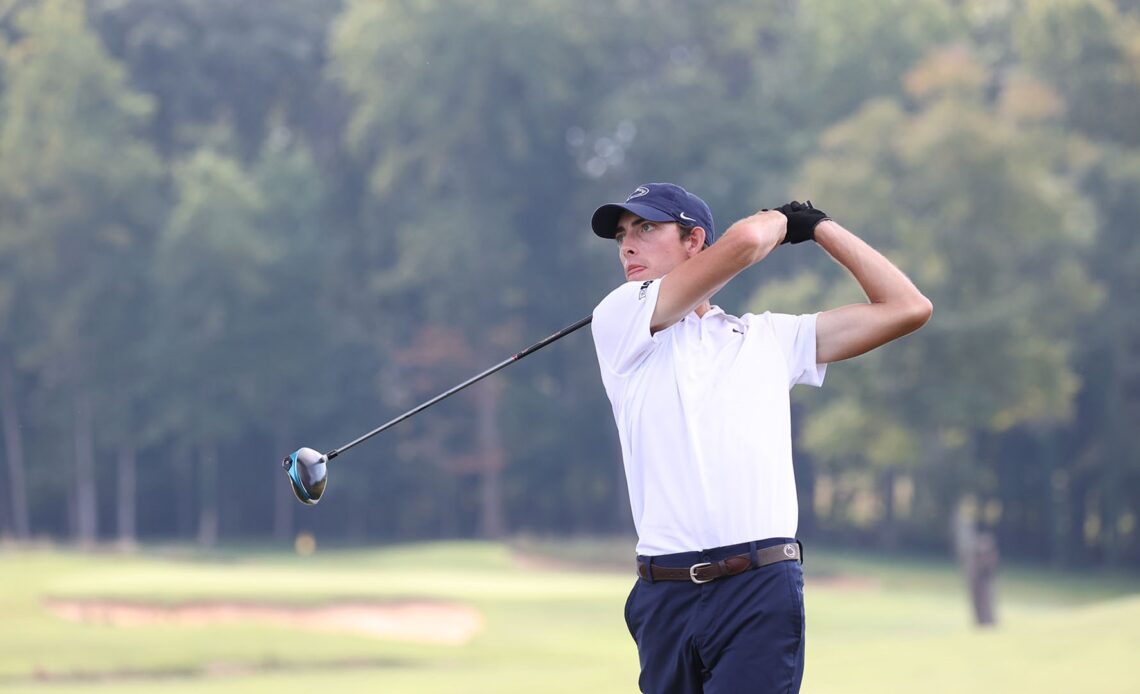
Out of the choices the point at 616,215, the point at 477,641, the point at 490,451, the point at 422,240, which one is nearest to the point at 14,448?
the point at 422,240

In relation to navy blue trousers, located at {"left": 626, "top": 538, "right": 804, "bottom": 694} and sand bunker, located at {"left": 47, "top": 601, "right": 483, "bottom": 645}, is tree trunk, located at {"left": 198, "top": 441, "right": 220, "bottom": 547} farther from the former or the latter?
navy blue trousers, located at {"left": 626, "top": 538, "right": 804, "bottom": 694}

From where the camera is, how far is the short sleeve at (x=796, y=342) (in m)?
4.42

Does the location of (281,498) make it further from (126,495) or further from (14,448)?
(14,448)

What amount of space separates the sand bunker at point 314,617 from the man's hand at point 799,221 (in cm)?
1506

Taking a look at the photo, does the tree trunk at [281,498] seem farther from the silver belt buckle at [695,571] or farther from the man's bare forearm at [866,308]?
the silver belt buckle at [695,571]

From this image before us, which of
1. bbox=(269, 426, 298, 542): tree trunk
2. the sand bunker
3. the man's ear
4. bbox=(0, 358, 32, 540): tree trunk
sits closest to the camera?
the man's ear

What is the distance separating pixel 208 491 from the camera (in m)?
48.7

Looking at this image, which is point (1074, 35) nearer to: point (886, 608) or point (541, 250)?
point (541, 250)

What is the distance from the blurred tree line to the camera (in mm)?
44406

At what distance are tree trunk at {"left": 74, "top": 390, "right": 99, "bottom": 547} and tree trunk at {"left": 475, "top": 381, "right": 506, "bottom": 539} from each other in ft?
34.8

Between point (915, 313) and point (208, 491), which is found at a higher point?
point (208, 491)

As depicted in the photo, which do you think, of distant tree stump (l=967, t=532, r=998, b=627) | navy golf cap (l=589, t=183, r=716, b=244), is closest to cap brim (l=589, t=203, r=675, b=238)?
navy golf cap (l=589, t=183, r=716, b=244)

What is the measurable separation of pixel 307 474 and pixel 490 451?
41654 mm

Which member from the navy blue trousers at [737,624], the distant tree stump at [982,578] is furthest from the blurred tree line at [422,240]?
the navy blue trousers at [737,624]
